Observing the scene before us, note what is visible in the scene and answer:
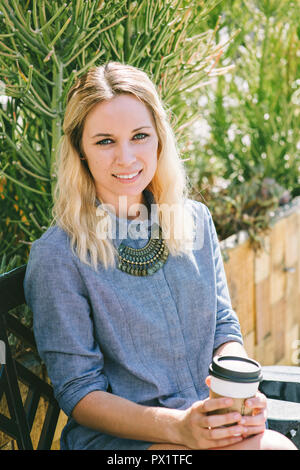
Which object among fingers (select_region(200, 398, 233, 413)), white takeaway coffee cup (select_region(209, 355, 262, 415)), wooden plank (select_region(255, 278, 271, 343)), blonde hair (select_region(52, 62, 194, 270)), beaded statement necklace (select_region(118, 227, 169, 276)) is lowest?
wooden plank (select_region(255, 278, 271, 343))

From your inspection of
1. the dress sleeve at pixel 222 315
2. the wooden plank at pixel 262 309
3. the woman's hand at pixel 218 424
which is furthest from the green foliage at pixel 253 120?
the woman's hand at pixel 218 424

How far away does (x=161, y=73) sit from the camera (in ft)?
7.15

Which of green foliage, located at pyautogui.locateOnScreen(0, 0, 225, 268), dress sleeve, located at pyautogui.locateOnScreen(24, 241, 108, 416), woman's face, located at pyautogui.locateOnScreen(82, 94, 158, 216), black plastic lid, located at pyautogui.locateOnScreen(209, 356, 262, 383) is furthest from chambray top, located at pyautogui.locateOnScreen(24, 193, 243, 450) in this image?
green foliage, located at pyautogui.locateOnScreen(0, 0, 225, 268)

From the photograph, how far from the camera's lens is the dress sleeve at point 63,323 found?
1.49 metres

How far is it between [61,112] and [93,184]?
366mm

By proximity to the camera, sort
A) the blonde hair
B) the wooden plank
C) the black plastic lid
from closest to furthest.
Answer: the black plastic lid
the blonde hair
the wooden plank

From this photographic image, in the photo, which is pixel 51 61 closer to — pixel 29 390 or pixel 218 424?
pixel 29 390

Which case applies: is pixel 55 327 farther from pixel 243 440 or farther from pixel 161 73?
pixel 161 73

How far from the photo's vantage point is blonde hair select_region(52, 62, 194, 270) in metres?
1.59

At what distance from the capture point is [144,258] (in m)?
1.69

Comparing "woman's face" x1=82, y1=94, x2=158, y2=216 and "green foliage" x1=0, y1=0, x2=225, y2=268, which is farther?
"green foliage" x1=0, y1=0, x2=225, y2=268

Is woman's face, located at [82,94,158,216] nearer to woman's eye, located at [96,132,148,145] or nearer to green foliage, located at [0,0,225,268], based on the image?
woman's eye, located at [96,132,148,145]

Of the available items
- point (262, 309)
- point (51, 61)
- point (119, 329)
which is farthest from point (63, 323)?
point (262, 309)
